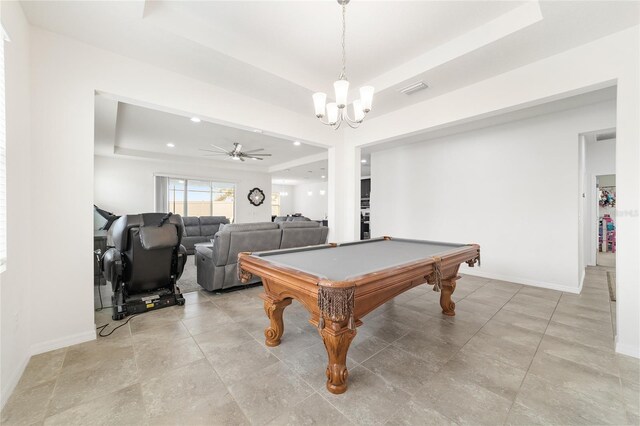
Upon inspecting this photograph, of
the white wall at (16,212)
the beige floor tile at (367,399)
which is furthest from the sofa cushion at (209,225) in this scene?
the beige floor tile at (367,399)

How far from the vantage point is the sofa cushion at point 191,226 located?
24.6ft

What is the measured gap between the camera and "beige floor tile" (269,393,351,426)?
4.44 ft

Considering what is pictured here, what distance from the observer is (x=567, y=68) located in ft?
7.94

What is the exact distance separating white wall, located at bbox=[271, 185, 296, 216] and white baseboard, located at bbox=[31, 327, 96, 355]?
11.7 m

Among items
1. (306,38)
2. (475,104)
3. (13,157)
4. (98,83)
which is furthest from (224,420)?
(475,104)

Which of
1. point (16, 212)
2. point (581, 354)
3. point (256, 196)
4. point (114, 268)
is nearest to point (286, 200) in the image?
point (256, 196)

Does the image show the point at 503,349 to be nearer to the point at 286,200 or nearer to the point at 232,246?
the point at 232,246

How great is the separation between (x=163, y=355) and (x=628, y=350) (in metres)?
3.69

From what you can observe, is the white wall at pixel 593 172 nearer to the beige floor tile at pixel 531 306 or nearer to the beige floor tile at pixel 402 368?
the beige floor tile at pixel 531 306

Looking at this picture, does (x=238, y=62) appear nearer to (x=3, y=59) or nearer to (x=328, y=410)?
(x=3, y=59)

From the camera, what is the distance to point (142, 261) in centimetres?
285

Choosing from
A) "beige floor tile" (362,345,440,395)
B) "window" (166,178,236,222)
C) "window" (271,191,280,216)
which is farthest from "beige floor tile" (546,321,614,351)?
"window" (271,191,280,216)

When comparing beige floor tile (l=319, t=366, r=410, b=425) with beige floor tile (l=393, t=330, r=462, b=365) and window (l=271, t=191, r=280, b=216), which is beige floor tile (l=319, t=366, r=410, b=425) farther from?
window (l=271, t=191, r=280, b=216)

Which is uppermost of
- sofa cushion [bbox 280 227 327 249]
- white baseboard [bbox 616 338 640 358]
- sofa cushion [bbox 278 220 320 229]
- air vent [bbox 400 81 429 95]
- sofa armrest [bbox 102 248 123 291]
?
air vent [bbox 400 81 429 95]
